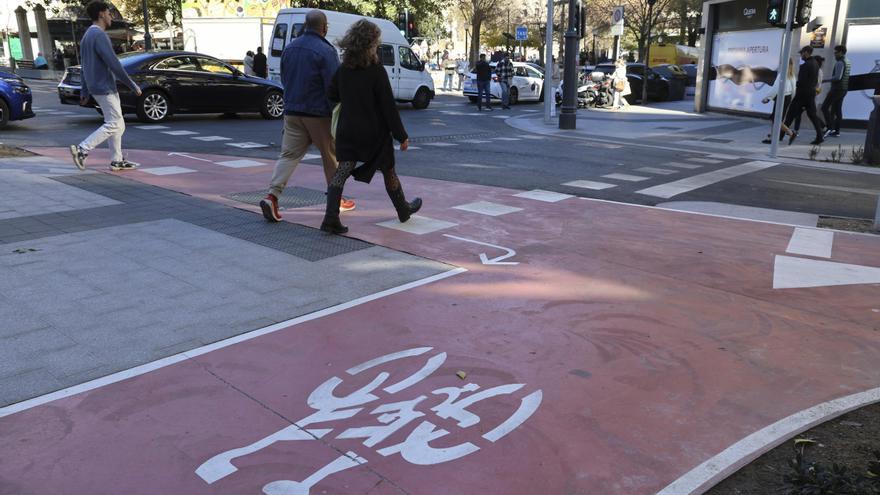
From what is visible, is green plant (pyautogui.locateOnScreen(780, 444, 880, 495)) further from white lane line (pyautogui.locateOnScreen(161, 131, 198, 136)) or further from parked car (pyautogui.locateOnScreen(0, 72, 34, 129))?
parked car (pyautogui.locateOnScreen(0, 72, 34, 129))

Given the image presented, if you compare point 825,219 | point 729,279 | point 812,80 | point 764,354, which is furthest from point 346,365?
point 812,80

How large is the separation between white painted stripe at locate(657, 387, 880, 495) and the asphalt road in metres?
5.37

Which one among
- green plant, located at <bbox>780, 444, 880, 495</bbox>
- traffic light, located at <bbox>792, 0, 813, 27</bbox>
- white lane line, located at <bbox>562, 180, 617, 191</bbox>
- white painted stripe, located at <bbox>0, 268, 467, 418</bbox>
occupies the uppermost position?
traffic light, located at <bbox>792, 0, 813, 27</bbox>

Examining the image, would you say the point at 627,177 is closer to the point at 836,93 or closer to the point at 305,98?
the point at 305,98

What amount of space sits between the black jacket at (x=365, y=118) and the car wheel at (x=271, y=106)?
12.1m

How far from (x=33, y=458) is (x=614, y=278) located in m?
3.97

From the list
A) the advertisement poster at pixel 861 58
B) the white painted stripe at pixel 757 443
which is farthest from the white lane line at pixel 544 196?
the advertisement poster at pixel 861 58

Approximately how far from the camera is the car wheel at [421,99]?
75.0 ft

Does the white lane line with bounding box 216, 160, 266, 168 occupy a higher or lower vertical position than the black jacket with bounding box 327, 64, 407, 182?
lower

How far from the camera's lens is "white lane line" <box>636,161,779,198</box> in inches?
369

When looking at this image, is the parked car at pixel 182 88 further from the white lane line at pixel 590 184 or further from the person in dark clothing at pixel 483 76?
the white lane line at pixel 590 184

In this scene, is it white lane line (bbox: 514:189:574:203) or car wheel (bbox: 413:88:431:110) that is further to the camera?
car wheel (bbox: 413:88:431:110)

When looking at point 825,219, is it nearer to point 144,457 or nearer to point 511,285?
point 511,285

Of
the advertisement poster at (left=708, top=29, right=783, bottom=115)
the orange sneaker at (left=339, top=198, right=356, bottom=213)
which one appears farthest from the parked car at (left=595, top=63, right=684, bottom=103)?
the orange sneaker at (left=339, top=198, right=356, bottom=213)
